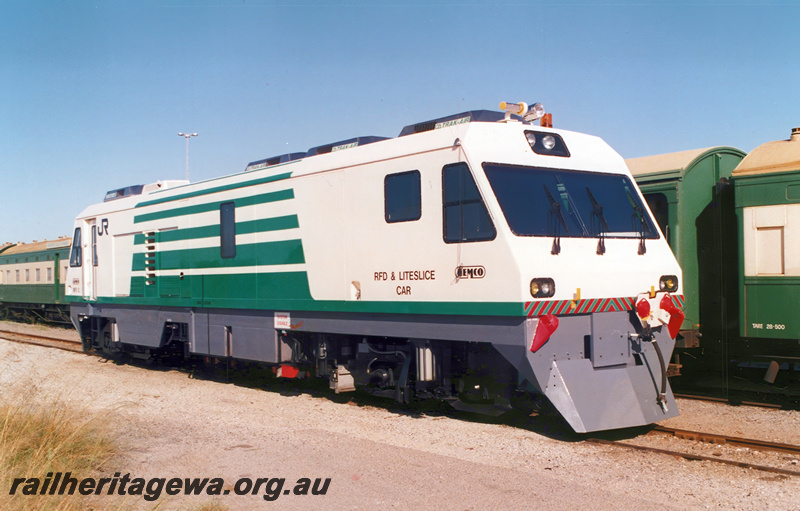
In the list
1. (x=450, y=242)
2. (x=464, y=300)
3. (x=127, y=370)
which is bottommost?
(x=127, y=370)

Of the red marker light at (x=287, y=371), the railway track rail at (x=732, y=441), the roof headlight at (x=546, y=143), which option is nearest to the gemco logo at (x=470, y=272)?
the roof headlight at (x=546, y=143)

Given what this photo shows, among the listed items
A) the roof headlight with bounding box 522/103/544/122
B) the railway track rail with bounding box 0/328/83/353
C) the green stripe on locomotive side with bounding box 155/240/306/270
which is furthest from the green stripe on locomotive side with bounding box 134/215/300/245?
the railway track rail with bounding box 0/328/83/353

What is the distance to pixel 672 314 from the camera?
8.09 metres

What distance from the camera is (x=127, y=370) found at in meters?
13.9

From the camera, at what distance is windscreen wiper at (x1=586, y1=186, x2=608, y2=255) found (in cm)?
793

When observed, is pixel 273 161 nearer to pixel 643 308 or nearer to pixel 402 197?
pixel 402 197

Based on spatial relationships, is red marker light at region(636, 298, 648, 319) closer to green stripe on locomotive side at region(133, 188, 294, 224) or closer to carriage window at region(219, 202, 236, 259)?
green stripe on locomotive side at region(133, 188, 294, 224)

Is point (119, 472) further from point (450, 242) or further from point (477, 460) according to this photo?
point (450, 242)

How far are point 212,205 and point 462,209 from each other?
5353 millimetres

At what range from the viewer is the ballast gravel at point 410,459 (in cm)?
557

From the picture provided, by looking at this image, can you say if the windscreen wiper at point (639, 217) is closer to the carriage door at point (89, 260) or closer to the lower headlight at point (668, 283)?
the lower headlight at point (668, 283)

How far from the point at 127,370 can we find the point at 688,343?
1001 centimetres

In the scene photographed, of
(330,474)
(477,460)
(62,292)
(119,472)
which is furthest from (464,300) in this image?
(62,292)

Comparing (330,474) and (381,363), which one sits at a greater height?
(381,363)
